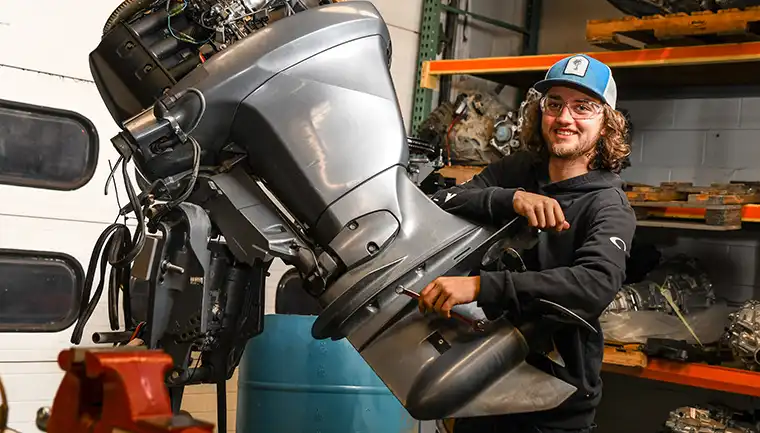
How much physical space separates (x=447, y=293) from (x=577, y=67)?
0.76 m

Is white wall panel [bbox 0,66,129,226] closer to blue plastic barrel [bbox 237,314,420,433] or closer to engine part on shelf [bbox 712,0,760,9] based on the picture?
blue plastic barrel [bbox 237,314,420,433]

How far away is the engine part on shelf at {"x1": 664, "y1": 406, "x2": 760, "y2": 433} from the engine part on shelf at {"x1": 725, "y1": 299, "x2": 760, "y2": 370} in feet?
0.77

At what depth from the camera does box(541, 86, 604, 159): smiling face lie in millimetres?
2309

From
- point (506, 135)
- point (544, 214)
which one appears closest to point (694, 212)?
point (506, 135)

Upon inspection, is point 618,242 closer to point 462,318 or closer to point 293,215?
point 462,318

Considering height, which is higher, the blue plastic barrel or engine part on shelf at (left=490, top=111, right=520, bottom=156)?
engine part on shelf at (left=490, top=111, right=520, bottom=156)

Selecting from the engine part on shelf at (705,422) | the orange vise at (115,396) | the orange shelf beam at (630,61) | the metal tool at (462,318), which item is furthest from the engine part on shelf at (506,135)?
the orange vise at (115,396)

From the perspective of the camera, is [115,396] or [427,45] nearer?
[115,396]

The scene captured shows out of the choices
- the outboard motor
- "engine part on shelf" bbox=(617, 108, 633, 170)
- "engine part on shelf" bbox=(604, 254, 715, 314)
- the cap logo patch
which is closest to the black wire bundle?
the outboard motor

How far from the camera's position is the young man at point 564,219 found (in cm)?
200

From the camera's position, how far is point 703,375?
3.38 m

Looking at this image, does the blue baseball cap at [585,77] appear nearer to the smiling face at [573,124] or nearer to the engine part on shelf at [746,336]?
the smiling face at [573,124]

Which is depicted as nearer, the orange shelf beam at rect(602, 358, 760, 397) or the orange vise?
the orange vise

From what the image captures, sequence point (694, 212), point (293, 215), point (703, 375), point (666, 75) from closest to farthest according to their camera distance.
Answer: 1. point (293, 215)
2. point (703, 375)
3. point (694, 212)
4. point (666, 75)
